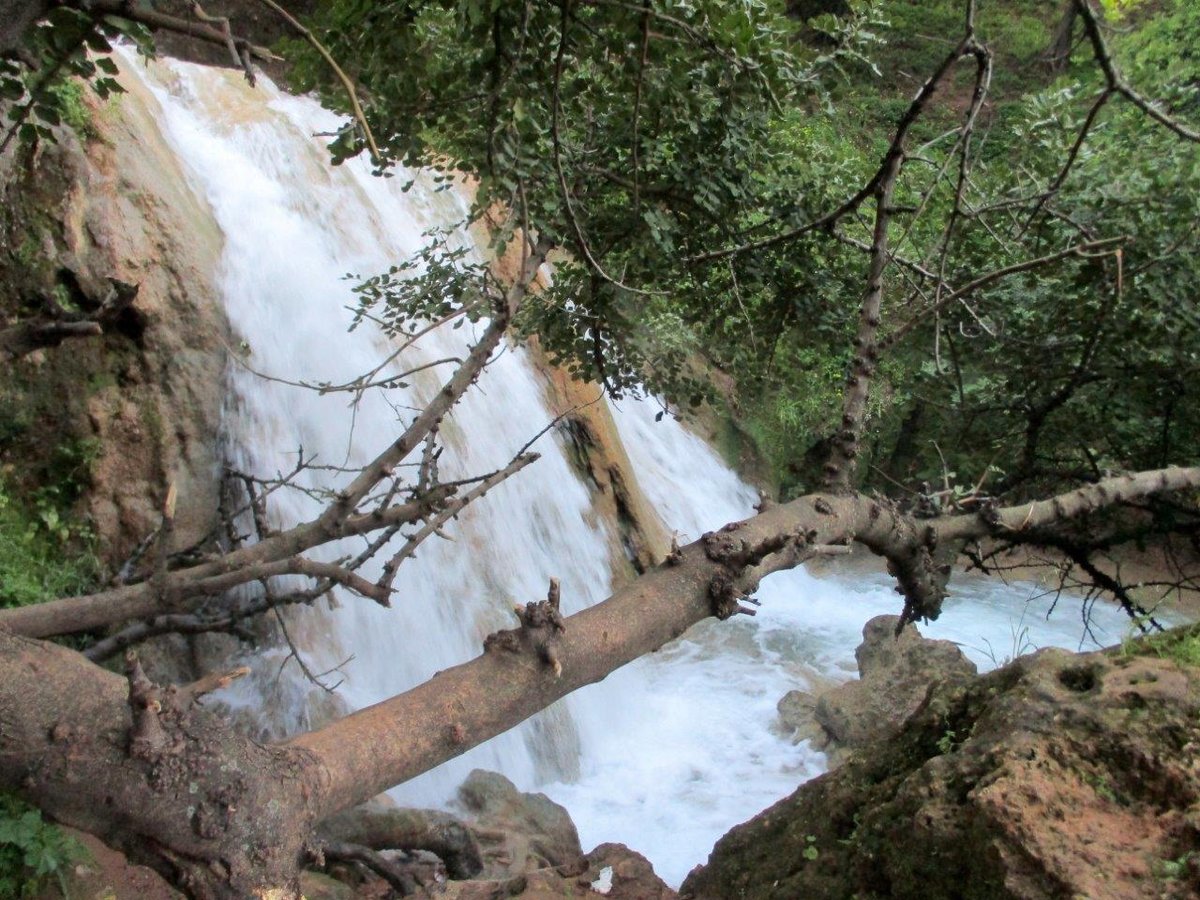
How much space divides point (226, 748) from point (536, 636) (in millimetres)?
691

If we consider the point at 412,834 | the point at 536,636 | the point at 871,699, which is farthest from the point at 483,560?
the point at 536,636

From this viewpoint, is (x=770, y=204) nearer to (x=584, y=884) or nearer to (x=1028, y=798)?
(x=1028, y=798)

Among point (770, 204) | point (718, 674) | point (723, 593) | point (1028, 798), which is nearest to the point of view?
point (1028, 798)

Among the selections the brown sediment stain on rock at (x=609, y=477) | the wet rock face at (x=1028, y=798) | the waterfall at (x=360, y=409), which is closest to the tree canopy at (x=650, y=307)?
the wet rock face at (x=1028, y=798)

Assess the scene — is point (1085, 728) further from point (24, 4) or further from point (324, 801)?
point (24, 4)

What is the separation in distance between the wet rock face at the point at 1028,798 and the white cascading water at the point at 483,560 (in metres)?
2.80

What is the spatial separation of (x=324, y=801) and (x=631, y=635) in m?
0.84

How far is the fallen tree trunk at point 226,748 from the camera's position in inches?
57.2

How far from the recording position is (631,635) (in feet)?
7.25

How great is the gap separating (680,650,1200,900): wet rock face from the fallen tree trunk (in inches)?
32.2

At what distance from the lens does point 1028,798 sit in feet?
6.37

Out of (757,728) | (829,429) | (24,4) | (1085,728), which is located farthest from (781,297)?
(829,429)

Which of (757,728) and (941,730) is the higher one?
(757,728)

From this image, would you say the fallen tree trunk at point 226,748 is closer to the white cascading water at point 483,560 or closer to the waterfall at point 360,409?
the white cascading water at point 483,560
